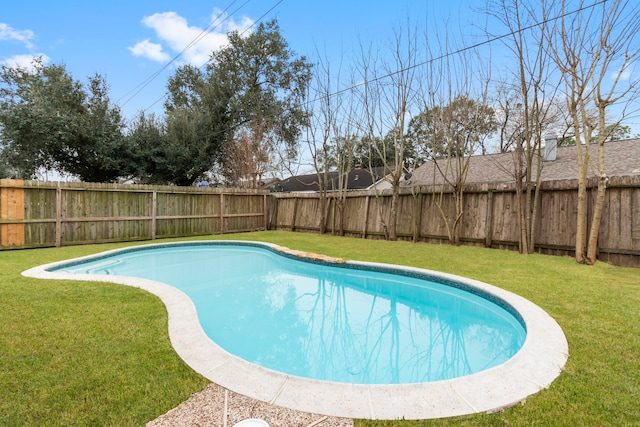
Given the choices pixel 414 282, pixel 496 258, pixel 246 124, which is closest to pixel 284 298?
pixel 414 282

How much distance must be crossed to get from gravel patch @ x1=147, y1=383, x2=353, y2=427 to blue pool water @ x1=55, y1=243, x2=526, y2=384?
93cm

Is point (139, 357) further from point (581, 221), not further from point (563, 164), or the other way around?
point (563, 164)

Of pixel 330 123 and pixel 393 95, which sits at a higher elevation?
pixel 393 95

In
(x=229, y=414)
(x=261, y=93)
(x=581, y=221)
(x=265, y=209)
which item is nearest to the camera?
(x=229, y=414)

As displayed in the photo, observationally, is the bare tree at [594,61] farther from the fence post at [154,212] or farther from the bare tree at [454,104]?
the fence post at [154,212]

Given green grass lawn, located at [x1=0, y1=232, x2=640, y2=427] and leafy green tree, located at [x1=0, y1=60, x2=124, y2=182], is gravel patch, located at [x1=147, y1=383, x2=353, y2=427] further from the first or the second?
leafy green tree, located at [x1=0, y1=60, x2=124, y2=182]

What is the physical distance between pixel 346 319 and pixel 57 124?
14.1 meters

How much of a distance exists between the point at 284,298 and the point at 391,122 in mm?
6834

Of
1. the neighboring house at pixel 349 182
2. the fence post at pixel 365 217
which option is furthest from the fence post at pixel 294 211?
the neighboring house at pixel 349 182

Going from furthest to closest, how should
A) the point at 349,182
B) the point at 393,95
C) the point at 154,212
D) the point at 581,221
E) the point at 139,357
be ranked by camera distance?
the point at 349,182 < the point at 154,212 < the point at 393,95 < the point at 581,221 < the point at 139,357

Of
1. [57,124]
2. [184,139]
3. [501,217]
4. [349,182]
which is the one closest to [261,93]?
[184,139]

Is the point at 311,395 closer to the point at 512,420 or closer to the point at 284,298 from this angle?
the point at 512,420

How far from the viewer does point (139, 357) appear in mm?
2229

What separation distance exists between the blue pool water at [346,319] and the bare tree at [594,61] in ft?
10.5
